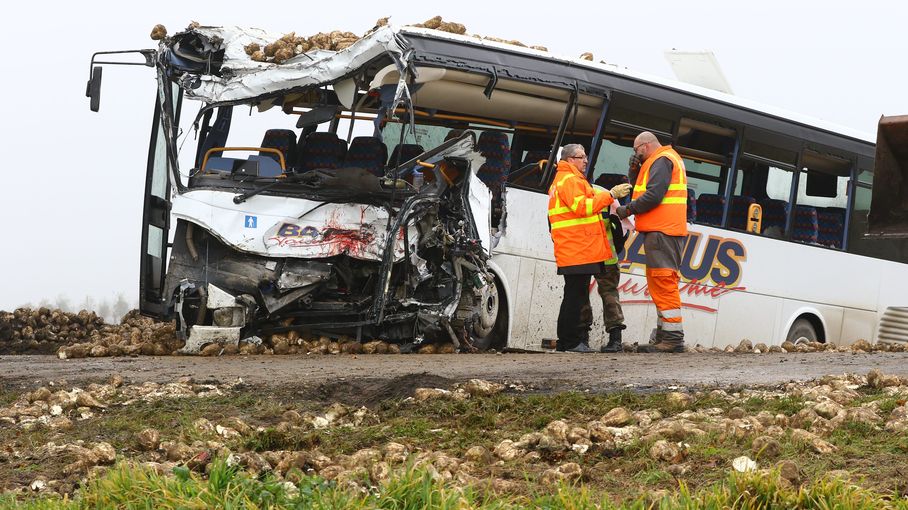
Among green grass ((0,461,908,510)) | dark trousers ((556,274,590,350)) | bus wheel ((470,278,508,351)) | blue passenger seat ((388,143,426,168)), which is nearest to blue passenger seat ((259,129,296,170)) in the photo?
blue passenger seat ((388,143,426,168))

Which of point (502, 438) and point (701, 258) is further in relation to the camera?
point (701, 258)

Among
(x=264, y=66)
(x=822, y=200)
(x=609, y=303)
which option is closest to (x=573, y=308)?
(x=609, y=303)

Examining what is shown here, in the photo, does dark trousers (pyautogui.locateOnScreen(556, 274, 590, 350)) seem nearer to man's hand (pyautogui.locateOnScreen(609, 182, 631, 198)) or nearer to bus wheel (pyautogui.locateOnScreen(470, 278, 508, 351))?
bus wheel (pyautogui.locateOnScreen(470, 278, 508, 351))

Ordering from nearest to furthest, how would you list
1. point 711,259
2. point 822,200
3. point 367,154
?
point 367,154, point 711,259, point 822,200

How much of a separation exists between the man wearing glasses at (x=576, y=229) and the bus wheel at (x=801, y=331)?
409 cm

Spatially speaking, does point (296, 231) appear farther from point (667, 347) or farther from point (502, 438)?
point (502, 438)

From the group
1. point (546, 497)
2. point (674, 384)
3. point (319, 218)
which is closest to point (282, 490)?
point (546, 497)

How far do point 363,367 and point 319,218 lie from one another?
6.60 ft

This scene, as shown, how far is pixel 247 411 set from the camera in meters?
6.79

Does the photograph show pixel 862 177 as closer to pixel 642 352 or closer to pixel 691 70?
pixel 691 70

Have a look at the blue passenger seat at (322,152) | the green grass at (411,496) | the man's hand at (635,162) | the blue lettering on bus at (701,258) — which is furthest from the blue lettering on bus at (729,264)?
the green grass at (411,496)

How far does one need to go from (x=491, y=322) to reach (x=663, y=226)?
191 cm

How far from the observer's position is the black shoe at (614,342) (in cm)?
1205

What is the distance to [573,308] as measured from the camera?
39.3 feet
